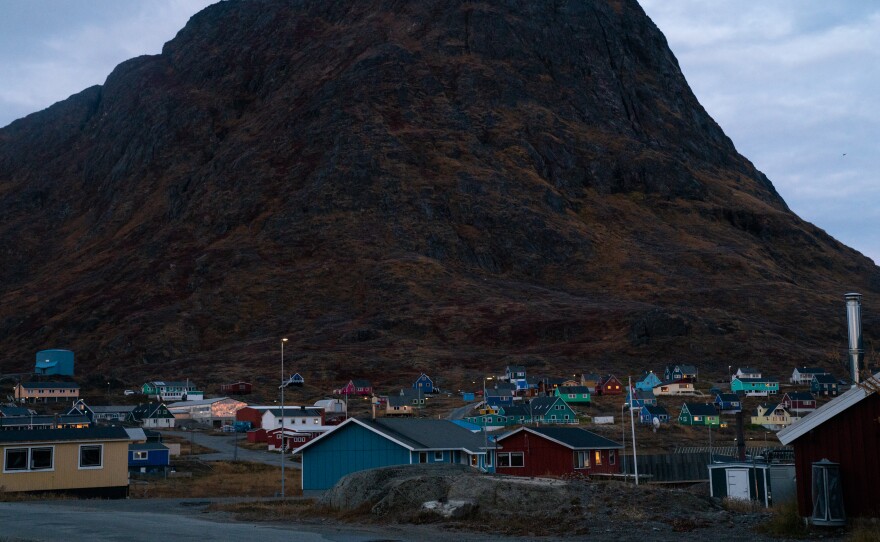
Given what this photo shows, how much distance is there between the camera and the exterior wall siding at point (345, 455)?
160ft

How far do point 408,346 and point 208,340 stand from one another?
36.7 metres

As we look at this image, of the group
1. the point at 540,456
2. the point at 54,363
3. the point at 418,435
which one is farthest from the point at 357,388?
the point at 418,435

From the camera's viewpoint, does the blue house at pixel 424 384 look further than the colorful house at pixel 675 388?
No

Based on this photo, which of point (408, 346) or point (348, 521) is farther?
point (408, 346)

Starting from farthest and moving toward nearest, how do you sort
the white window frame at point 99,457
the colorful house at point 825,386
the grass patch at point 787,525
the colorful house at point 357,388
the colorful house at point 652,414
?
the colorful house at point 357,388, the colorful house at point 825,386, the colorful house at point 652,414, the white window frame at point 99,457, the grass patch at point 787,525

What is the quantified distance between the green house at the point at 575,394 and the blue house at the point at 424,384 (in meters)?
17.0

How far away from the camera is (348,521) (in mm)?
30484

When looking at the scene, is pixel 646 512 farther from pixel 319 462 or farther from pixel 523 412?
pixel 523 412

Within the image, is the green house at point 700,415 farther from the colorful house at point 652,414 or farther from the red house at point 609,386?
the red house at point 609,386

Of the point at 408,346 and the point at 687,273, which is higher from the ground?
the point at 687,273

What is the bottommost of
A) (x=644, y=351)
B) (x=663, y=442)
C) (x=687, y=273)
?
(x=663, y=442)

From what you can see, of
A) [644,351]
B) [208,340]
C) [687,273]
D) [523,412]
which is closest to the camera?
[523,412]

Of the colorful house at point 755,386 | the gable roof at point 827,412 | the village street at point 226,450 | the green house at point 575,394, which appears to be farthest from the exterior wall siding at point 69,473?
the colorful house at point 755,386

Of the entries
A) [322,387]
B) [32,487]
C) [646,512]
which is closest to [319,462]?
[32,487]
